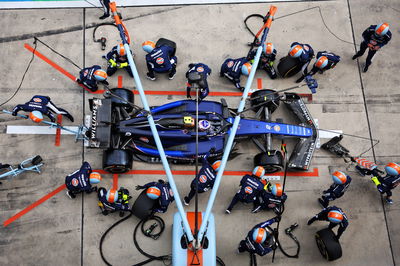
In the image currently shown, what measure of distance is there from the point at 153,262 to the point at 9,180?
439 centimetres

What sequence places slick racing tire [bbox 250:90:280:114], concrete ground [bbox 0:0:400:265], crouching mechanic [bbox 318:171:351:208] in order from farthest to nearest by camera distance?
slick racing tire [bbox 250:90:280:114] < concrete ground [bbox 0:0:400:265] < crouching mechanic [bbox 318:171:351:208]

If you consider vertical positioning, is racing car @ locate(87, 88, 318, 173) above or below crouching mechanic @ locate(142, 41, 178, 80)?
below

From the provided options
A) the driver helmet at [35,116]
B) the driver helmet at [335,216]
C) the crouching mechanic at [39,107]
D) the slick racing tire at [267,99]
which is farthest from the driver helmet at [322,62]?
the driver helmet at [35,116]

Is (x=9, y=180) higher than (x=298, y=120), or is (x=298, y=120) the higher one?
(x=298, y=120)

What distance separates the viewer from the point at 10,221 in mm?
8992

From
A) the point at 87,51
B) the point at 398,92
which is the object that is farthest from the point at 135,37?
the point at 398,92

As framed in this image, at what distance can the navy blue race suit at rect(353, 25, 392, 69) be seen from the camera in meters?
9.73

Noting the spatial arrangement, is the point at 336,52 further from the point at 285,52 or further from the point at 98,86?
the point at 98,86

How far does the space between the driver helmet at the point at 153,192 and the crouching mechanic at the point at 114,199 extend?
0.68 m

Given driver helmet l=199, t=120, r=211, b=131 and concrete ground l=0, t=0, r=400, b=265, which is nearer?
driver helmet l=199, t=120, r=211, b=131

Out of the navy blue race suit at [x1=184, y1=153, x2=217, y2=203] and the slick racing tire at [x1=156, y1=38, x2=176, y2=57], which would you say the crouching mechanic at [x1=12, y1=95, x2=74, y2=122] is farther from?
the navy blue race suit at [x1=184, y1=153, x2=217, y2=203]

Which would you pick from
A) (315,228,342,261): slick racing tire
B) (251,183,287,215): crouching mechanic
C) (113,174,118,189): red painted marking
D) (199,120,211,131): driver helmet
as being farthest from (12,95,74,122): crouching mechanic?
(315,228,342,261): slick racing tire

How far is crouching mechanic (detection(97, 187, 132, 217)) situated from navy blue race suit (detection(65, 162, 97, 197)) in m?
0.37

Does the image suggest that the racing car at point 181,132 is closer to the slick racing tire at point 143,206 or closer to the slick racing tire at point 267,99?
the slick racing tire at point 267,99
